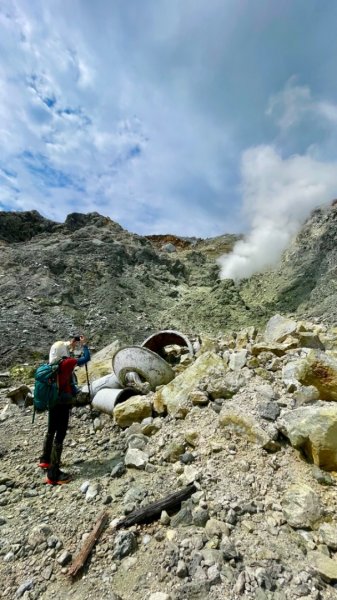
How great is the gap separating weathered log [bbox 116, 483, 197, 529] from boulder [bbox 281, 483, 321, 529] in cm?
84

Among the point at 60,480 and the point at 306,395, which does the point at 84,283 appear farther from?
the point at 306,395

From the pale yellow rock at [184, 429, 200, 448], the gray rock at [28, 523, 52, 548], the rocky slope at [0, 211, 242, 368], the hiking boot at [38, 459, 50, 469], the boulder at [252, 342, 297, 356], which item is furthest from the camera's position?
the rocky slope at [0, 211, 242, 368]

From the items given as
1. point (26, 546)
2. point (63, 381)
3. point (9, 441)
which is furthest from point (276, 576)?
point (9, 441)

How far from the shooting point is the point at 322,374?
3879 mm

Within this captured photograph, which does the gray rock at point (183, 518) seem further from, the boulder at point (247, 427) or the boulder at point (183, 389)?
the boulder at point (183, 389)

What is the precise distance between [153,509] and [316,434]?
62.1 inches

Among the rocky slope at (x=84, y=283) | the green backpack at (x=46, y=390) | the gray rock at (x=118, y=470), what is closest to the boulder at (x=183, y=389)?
the gray rock at (x=118, y=470)

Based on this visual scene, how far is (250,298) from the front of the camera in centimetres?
2412

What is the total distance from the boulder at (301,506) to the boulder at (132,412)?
2537 millimetres

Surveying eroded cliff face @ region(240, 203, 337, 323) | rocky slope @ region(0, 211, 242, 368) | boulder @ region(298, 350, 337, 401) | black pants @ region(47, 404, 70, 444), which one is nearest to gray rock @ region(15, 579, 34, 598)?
black pants @ region(47, 404, 70, 444)

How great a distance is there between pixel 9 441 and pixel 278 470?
13.3 ft

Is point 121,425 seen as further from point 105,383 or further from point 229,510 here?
point 229,510

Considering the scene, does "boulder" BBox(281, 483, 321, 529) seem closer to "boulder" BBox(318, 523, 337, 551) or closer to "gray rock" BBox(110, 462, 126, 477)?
"boulder" BBox(318, 523, 337, 551)

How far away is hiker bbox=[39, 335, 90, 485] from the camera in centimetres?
387
